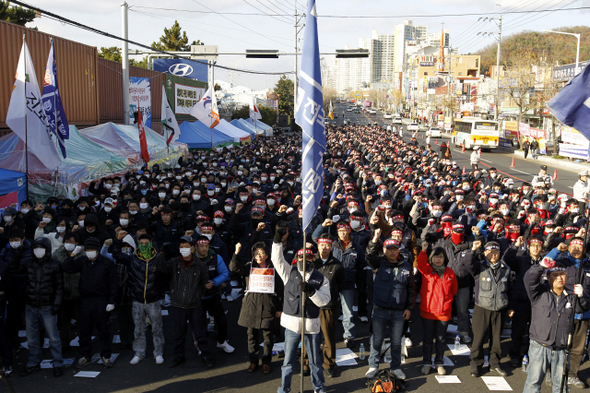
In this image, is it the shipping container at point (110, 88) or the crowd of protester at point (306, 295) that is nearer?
the crowd of protester at point (306, 295)

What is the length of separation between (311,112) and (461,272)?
3243 millimetres

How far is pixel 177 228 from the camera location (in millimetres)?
9438

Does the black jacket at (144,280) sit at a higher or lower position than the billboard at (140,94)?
lower

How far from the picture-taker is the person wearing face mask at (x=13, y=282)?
668 centimetres

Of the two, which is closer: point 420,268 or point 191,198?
point 420,268

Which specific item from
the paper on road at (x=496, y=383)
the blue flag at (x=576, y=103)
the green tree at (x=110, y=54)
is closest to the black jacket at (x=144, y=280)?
the paper on road at (x=496, y=383)

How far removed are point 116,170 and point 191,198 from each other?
6872mm

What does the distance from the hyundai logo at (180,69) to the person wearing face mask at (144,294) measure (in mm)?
33426

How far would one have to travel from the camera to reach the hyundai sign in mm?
37688

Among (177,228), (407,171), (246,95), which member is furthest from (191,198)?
(246,95)

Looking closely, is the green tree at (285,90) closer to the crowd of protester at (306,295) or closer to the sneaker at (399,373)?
the crowd of protester at (306,295)

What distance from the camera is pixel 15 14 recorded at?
3778 centimetres

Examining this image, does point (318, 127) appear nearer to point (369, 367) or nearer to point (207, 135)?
point (369, 367)

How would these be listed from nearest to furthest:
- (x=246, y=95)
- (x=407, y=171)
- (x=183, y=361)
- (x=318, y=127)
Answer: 1. (x=318, y=127)
2. (x=183, y=361)
3. (x=407, y=171)
4. (x=246, y=95)
